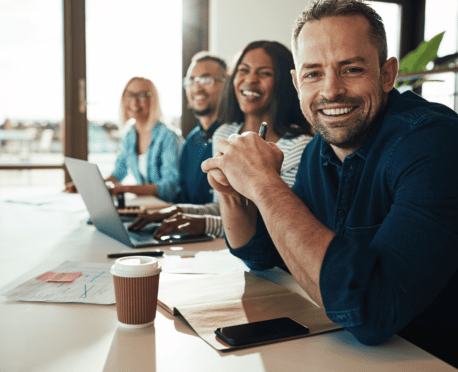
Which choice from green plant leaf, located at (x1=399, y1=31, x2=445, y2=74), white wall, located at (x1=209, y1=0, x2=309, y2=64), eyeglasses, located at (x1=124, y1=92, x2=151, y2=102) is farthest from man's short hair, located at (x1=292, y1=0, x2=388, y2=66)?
white wall, located at (x1=209, y1=0, x2=309, y2=64)

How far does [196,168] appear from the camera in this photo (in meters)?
2.49

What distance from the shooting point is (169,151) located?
9.53 ft

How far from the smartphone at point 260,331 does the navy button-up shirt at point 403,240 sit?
7 centimetres

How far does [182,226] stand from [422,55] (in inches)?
85.2

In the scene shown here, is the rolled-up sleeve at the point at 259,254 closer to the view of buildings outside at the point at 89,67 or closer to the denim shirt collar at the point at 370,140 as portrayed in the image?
the denim shirt collar at the point at 370,140

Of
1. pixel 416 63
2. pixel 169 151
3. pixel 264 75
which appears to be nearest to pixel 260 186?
pixel 264 75

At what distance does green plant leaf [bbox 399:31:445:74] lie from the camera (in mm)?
2707

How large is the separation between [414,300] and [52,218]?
4.94 feet

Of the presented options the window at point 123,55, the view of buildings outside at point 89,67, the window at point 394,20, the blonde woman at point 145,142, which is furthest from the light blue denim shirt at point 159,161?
the window at point 394,20

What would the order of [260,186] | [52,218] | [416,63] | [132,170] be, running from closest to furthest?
[260,186], [52,218], [416,63], [132,170]

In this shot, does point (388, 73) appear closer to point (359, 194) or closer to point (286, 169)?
point (359, 194)

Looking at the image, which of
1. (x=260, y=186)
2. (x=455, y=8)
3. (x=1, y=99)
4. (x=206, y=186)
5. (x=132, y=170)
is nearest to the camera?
(x=260, y=186)

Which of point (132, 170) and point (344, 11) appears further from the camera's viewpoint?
point (132, 170)

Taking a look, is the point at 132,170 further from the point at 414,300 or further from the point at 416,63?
the point at 414,300
